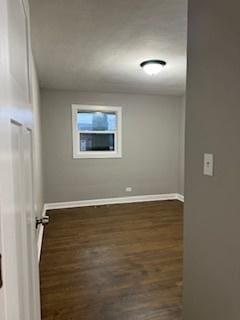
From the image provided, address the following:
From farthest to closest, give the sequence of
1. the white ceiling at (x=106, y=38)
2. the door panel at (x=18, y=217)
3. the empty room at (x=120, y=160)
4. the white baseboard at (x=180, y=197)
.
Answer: the white baseboard at (x=180, y=197), the white ceiling at (x=106, y=38), the empty room at (x=120, y=160), the door panel at (x=18, y=217)

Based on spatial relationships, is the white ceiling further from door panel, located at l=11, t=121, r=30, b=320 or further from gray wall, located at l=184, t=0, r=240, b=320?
door panel, located at l=11, t=121, r=30, b=320

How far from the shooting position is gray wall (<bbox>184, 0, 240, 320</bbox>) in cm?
116

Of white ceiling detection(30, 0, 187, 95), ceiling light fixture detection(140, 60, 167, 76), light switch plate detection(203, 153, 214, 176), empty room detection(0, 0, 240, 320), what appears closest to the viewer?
empty room detection(0, 0, 240, 320)

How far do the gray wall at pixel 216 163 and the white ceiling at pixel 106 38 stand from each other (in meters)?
0.76

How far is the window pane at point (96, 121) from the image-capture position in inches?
203

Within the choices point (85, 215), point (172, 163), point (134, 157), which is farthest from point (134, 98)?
point (85, 215)

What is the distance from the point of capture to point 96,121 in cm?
528

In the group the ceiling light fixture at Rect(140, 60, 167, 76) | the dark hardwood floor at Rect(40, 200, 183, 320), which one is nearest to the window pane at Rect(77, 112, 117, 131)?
the dark hardwood floor at Rect(40, 200, 183, 320)

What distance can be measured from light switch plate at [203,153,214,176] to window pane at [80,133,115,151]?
4051mm

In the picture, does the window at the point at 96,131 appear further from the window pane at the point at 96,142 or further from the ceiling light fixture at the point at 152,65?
the ceiling light fixture at the point at 152,65

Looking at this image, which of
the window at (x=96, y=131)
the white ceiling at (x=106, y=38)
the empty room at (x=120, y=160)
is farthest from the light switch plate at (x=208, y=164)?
the window at (x=96, y=131)

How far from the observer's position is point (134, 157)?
218 inches

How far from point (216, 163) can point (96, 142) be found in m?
4.18

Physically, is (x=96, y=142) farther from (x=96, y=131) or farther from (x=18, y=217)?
(x=18, y=217)
